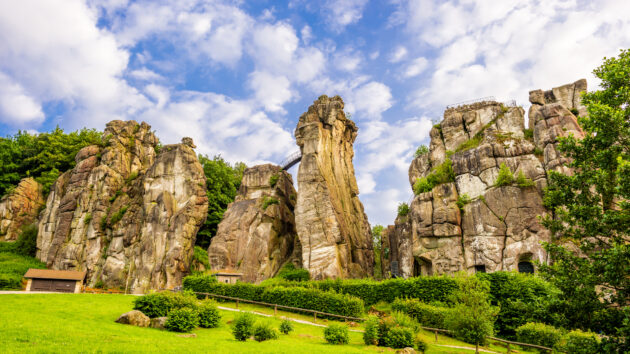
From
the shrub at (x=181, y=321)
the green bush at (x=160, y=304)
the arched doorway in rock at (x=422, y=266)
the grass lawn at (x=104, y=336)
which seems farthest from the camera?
the arched doorway in rock at (x=422, y=266)

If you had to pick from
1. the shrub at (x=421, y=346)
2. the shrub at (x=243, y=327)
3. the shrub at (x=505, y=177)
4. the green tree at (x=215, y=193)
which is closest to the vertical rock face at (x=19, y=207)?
the green tree at (x=215, y=193)

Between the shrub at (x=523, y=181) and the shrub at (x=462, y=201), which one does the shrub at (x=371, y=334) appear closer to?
the shrub at (x=462, y=201)

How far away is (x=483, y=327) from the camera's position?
19.2 m

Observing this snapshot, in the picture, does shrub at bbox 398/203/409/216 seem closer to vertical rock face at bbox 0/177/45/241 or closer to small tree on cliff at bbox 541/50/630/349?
small tree on cliff at bbox 541/50/630/349

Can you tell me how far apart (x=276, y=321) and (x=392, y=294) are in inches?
450

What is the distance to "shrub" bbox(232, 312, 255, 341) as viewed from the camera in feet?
60.2

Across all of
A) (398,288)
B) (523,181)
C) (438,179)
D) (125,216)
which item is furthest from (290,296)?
(125,216)

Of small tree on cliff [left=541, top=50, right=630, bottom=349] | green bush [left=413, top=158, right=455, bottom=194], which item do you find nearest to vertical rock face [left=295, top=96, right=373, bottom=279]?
green bush [left=413, top=158, right=455, bottom=194]

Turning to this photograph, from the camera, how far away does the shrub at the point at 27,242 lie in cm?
5462

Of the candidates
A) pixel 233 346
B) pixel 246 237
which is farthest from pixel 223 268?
pixel 233 346

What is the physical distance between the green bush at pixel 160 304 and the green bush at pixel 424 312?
15335 millimetres

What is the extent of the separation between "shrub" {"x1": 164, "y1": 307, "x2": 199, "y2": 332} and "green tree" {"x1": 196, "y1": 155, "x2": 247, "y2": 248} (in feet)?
122

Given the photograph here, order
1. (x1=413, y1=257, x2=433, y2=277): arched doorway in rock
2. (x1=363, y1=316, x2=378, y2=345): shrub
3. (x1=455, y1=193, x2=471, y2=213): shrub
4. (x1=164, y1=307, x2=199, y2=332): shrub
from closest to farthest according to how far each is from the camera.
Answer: (x1=164, y1=307, x2=199, y2=332): shrub
(x1=363, y1=316, x2=378, y2=345): shrub
(x1=455, y1=193, x2=471, y2=213): shrub
(x1=413, y1=257, x2=433, y2=277): arched doorway in rock

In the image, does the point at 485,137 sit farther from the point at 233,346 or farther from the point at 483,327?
the point at 233,346
